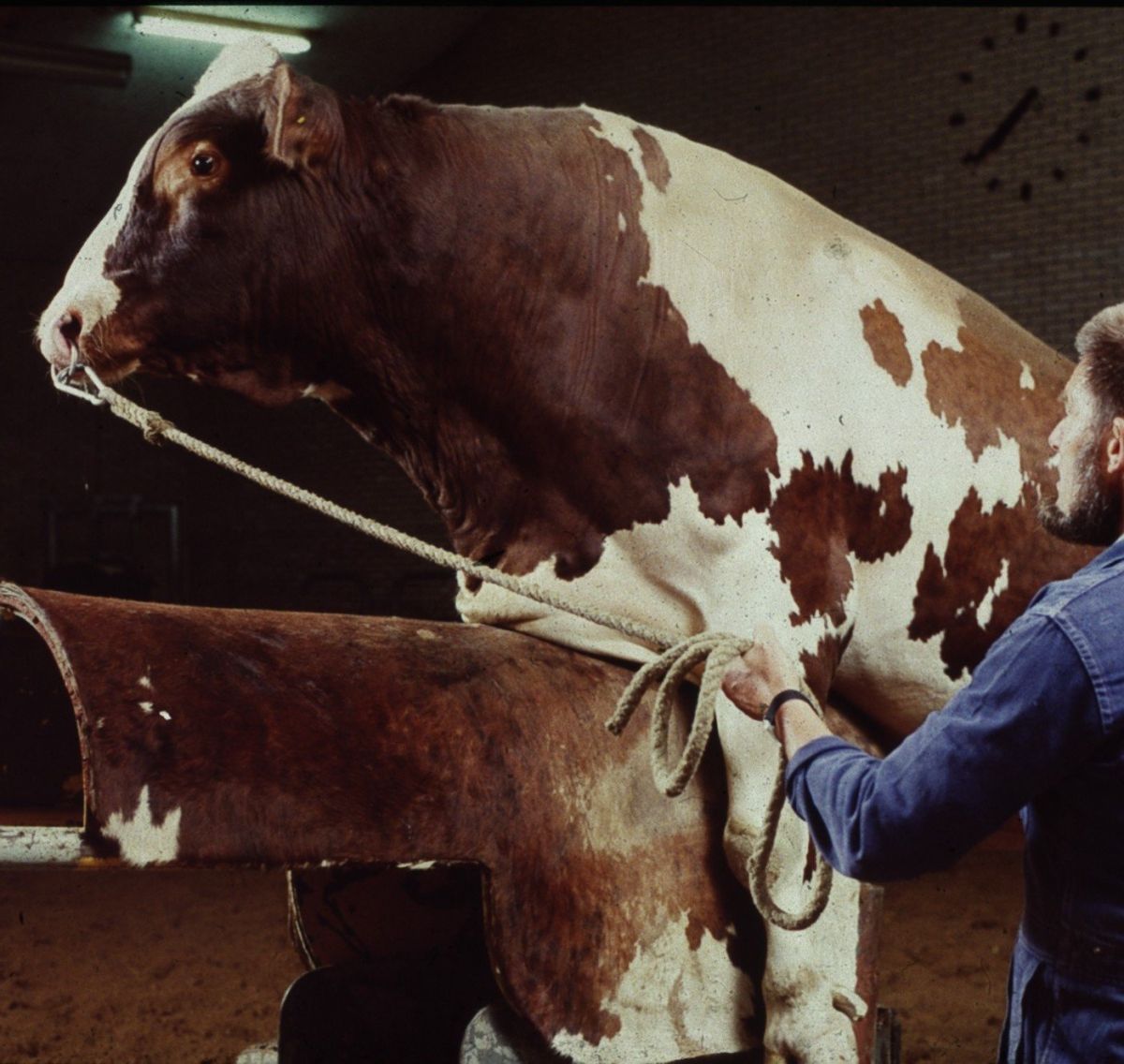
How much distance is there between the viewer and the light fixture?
33.1 feet

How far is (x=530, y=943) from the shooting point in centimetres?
200

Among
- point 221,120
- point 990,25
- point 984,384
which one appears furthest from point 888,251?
point 990,25

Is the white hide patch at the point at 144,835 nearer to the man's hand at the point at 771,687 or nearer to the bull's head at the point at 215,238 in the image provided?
the man's hand at the point at 771,687

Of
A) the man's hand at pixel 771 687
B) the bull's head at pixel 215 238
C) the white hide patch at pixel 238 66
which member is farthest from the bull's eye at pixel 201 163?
the man's hand at pixel 771 687

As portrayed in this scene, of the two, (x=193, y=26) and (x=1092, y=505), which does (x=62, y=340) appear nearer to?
(x=1092, y=505)

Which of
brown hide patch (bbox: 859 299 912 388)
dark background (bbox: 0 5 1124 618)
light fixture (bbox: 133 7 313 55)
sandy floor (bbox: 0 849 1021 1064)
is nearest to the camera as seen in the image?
brown hide patch (bbox: 859 299 912 388)

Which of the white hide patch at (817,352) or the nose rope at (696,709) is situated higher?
the white hide patch at (817,352)

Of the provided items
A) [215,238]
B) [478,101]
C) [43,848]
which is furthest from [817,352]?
[478,101]

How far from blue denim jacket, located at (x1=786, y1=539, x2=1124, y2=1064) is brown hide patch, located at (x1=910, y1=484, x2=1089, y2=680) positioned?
107cm

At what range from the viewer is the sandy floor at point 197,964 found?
12.7 feet

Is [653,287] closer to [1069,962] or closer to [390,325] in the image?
[390,325]

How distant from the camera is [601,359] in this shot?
2.37 meters

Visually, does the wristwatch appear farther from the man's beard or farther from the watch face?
the watch face

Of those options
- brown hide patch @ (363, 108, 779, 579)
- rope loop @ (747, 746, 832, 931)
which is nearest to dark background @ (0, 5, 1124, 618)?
brown hide patch @ (363, 108, 779, 579)
